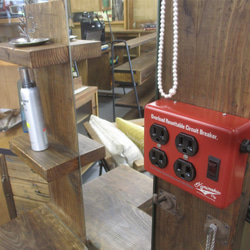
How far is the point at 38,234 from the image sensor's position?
0.80 metres

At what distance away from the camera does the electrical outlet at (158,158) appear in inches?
18.4

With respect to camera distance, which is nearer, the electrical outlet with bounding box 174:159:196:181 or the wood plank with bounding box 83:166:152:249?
the electrical outlet with bounding box 174:159:196:181

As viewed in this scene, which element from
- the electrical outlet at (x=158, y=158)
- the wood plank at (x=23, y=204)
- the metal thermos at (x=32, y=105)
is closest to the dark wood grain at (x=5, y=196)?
the wood plank at (x=23, y=204)

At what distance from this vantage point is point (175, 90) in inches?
Result: 18.3

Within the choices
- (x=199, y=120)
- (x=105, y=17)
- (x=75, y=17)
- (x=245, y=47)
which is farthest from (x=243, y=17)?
(x=105, y=17)

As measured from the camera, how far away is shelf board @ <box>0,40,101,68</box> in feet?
1.80

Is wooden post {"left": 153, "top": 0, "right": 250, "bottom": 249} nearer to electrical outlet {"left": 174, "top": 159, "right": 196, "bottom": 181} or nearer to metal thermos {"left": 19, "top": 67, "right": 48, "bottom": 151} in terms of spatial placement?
electrical outlet {"left": 174, "top": 159, "right": 196, "bottom": 181}

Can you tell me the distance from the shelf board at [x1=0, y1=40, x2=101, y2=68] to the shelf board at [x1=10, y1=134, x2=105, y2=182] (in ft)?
0.80

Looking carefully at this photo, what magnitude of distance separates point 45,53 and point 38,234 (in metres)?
0.56

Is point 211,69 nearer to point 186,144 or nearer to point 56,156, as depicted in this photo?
point 186,144

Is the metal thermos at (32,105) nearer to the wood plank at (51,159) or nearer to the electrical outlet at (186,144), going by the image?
the wood plank at (51,159)

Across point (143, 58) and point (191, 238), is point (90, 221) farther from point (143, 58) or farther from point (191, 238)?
point (143, 58)

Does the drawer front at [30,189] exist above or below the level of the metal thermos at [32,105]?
below

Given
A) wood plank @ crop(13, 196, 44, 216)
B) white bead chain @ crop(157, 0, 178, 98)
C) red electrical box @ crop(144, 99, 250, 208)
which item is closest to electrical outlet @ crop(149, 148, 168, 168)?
red electrical box @ crop(144, 99, 250, 208)
